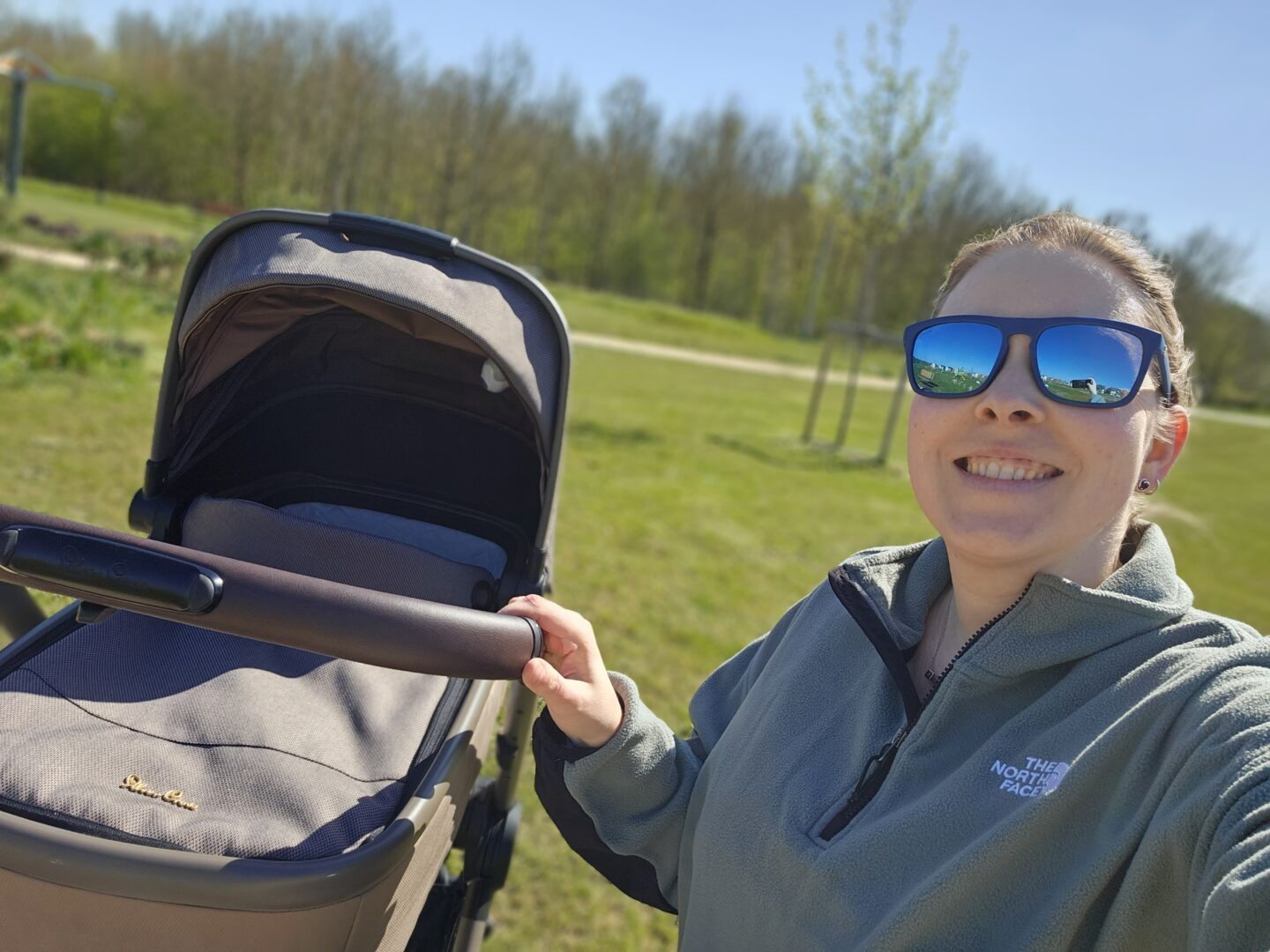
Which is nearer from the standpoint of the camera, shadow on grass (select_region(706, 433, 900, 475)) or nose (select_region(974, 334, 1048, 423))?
nose (select_region(974, 334, 1048, 423))

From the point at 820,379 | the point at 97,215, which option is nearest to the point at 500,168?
the point at 97,215

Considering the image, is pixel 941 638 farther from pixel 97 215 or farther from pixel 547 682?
pixel 97 215

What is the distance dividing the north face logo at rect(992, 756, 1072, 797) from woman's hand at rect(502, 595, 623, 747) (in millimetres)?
596

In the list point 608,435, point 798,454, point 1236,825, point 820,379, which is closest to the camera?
point 1236,825

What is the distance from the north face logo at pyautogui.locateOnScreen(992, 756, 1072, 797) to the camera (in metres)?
1.15

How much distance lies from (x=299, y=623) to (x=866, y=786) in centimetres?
79

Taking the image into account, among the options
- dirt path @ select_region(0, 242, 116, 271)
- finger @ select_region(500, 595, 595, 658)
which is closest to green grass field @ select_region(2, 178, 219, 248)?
dirt path @ select_region(0, 242, 116, 271)

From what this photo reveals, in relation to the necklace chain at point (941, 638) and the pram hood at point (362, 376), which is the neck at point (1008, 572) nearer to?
the necklace chain at point (941, 638)

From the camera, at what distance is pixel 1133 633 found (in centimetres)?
122

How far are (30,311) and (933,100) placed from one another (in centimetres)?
1044

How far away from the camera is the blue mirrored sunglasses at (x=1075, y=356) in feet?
4.21

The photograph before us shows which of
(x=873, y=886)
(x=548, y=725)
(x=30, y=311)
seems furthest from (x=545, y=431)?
(x=30, y=311)

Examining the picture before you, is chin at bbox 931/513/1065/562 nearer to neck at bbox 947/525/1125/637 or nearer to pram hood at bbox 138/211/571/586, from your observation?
neck at bbox 947/525/1125/637

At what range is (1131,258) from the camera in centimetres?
135
